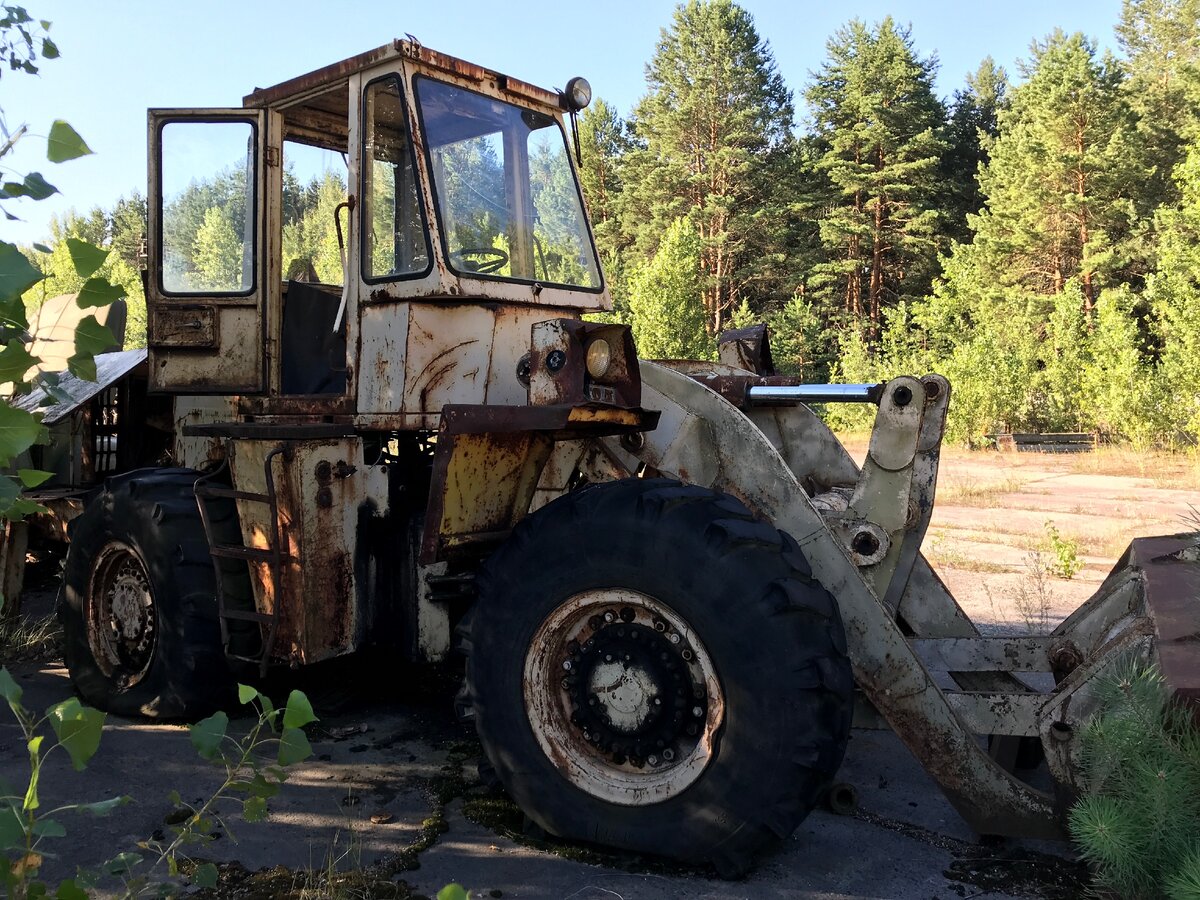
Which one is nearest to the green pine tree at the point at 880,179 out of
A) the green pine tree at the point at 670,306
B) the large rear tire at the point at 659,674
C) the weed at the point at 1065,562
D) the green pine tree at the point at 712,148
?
the green pine tree at the point at 712,148

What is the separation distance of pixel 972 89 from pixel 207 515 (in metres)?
66.6

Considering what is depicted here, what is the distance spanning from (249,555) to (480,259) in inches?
66.5

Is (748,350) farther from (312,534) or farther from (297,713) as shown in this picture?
(297,713)

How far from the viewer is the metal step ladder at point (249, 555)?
421 cm

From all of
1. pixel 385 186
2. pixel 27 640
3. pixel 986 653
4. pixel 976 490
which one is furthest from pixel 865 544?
pixel 976 490

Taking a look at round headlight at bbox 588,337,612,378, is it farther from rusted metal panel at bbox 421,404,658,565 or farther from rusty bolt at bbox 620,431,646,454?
rusty bolt at bbox 620,431,646,454

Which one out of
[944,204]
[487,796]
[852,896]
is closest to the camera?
[852,896]

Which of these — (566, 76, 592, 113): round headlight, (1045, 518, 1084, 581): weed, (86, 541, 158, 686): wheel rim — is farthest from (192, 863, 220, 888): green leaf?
(1045, 518, 1084, 581): weed

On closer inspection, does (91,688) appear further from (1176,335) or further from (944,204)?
(944,204)

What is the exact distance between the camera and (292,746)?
1.84m

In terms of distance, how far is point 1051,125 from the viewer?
3450cm

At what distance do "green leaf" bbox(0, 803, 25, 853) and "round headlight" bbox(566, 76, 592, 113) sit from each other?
4240mm

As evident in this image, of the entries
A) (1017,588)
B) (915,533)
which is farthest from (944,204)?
(915,533)

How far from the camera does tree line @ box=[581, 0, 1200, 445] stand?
107 ft
